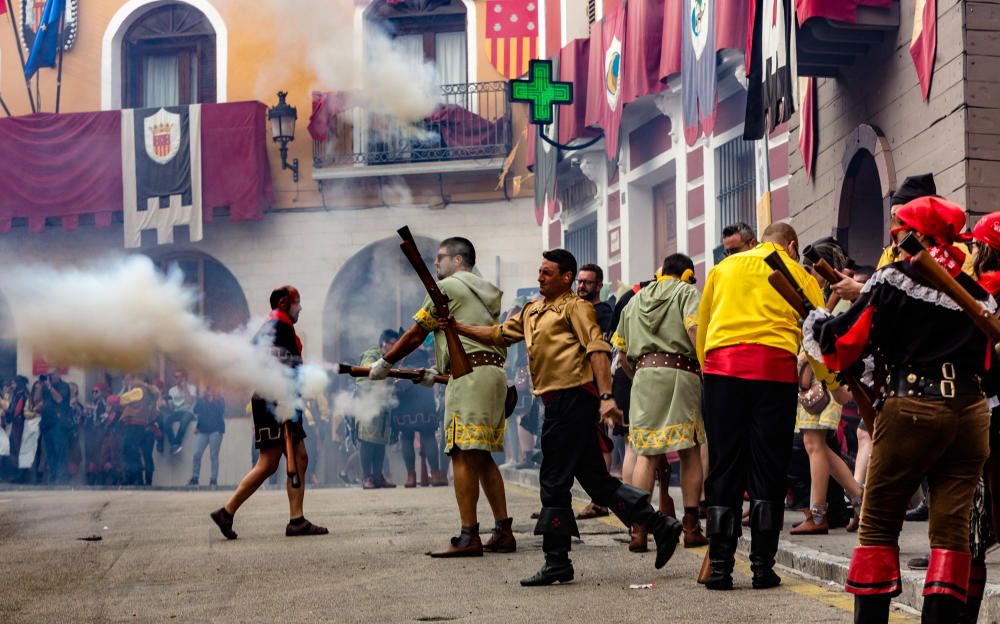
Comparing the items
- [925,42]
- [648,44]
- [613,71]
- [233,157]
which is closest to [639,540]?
[925,42]

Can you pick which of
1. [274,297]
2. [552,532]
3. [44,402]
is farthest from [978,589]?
[44,402]

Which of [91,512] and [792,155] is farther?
[792,155]

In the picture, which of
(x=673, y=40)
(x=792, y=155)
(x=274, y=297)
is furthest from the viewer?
(x=673, y=40)

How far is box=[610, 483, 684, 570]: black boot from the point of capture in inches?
304

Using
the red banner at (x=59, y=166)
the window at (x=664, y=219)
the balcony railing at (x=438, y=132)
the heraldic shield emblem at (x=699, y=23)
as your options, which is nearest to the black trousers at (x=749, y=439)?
the heraldic shield emblem at (x=699, y=23)

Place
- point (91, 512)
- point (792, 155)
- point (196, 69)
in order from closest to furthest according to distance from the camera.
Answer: point (91, 512) < point (792, 155) < point (196, 69)

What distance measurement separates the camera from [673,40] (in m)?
18.5

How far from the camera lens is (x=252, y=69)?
2784 cm

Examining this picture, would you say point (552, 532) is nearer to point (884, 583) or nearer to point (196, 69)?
point (884, 583)

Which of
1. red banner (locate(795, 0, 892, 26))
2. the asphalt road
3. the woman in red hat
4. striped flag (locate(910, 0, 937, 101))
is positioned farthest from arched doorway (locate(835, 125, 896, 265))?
the woman in red hat

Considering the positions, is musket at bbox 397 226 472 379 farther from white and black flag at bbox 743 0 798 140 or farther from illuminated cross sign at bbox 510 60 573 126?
illuminated cross sign at bbox 510 60 573 126

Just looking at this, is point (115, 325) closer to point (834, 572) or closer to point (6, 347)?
point (834, 572)

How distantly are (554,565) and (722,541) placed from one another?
87cm

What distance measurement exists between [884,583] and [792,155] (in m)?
10.4
